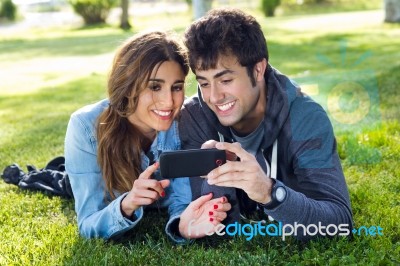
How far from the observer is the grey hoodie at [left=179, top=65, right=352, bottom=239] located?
2820 mm

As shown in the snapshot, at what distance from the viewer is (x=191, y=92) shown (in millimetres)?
8023

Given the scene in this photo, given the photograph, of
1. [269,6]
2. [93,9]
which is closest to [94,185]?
[269,6]

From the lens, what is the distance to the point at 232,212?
3264 millimetres

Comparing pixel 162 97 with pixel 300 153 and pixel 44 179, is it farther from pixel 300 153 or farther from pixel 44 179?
pixel 44 179

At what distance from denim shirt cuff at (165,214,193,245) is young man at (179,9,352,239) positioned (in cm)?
21

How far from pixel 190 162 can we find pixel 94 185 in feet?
2.51

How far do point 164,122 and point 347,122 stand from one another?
2932 millimetres

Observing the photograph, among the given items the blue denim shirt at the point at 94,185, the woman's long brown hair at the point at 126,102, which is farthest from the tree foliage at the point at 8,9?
the woman's long brown hair at the point at 126,102

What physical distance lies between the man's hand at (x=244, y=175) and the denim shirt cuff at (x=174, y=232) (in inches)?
24.4

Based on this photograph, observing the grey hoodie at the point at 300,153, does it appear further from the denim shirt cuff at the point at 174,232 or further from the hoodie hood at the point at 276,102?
the denim shirt cuff at the point at 174,232

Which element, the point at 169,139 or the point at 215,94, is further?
the point at 169,139

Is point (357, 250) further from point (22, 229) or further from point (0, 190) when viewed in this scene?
point (0, 190)

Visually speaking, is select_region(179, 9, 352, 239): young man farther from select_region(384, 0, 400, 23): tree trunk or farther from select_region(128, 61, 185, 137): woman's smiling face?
select_region(384, 0, 400, 23): tree trunk

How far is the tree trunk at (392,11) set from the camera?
15602 mm
